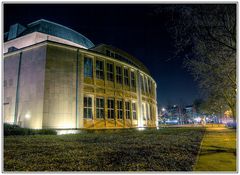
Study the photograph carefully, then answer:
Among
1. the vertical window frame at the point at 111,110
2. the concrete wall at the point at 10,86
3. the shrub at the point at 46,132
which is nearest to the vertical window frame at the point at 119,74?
the vertical window frame at the point at 111,110

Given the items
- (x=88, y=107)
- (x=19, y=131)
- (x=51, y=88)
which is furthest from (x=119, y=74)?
(x=19, y=131)

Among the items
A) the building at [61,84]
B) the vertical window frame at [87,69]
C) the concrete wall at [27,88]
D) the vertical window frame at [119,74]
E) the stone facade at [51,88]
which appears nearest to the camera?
the concrete wall at [27,88]

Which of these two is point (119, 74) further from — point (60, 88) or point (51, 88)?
point (51, 88)

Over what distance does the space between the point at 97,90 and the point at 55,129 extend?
622 centimetres

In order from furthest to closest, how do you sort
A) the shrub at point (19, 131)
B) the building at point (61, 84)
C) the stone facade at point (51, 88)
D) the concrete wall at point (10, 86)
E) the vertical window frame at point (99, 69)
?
the vertical window frame at point (99, 69) → the concrete wall at point (10, 86) → the building at point (61, 84) → the stone facade at point (51, 88) → the shrub at point (19, 131)

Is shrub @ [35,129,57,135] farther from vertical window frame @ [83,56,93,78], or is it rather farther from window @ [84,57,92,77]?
window @ [84,57,92,77]

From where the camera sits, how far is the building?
16.6 meters

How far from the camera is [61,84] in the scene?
17.5 metres

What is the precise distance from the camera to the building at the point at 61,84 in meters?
16.6

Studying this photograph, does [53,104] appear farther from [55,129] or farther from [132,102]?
[132,102]

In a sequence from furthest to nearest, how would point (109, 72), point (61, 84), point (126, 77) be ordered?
point (126, 77) < point (109, 72) < point (61, 84)

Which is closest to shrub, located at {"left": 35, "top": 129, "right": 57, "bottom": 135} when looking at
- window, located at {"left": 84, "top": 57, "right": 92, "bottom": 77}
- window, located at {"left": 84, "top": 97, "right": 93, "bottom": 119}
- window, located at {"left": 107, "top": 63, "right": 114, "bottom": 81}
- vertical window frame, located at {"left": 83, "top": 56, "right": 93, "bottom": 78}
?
window, located at {"left": 84, "top": 97, "right": 93, "bottom": 119}

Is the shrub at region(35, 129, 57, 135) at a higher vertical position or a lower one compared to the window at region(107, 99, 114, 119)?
lower

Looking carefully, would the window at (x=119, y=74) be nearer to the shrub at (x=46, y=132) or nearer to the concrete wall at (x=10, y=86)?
the shrub at (x=46, y=132)
